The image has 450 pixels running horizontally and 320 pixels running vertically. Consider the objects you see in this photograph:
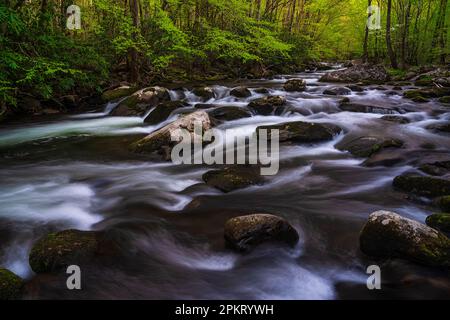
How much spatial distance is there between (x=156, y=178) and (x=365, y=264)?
11.8ft

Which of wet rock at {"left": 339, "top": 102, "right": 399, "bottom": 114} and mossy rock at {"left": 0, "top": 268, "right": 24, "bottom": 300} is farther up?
wet rock at {"left": 339, "top": 102, "right": 399, "bottom": 114}

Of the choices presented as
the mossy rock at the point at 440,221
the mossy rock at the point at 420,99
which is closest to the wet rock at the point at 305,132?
the mossy rock at the point at 440,221

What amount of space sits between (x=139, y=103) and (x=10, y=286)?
28.0 feet

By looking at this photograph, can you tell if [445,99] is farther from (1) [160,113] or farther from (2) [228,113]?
(1) [160,113]

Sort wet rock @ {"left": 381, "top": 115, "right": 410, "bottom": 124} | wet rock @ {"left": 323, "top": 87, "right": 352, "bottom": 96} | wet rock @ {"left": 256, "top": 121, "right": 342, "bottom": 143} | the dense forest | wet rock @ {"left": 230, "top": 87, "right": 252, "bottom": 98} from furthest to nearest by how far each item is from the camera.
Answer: wet rock @ {"left": 323, "top": 87, "right": 352, "bottom": 96} < wet rock @ {"left": 230, "top": 87, "right": 252, "bottom": 98} < the dense forest < wet rock @ {"left": 381, "top": 115, "right": 410, "bottom": 124} < wet rock @ {"left": 256, "top": 121, "right": 342, "bottom": 143}

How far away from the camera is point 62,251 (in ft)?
11.1

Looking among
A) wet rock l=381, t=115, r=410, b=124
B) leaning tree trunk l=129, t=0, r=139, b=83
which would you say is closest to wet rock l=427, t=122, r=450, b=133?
wet rock l=381, t=115, r=410, b=124

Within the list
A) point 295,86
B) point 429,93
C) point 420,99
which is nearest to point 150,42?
point 295,86

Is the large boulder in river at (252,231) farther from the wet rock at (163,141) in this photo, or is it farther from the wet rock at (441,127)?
the wet rock at (441,127)

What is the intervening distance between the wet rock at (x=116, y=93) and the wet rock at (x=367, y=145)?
7.74 m

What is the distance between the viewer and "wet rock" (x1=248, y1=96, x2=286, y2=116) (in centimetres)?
1060

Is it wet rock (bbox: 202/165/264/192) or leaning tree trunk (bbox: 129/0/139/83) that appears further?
leaning tree trunk (bbox: 129/0/139/83)

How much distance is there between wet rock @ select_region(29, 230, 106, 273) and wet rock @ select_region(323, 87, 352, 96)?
37.7ft

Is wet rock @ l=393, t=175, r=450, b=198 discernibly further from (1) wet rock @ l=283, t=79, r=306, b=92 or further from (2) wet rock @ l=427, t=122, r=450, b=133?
(1) wet rock @ l=283, t=79, r=306, b=92
